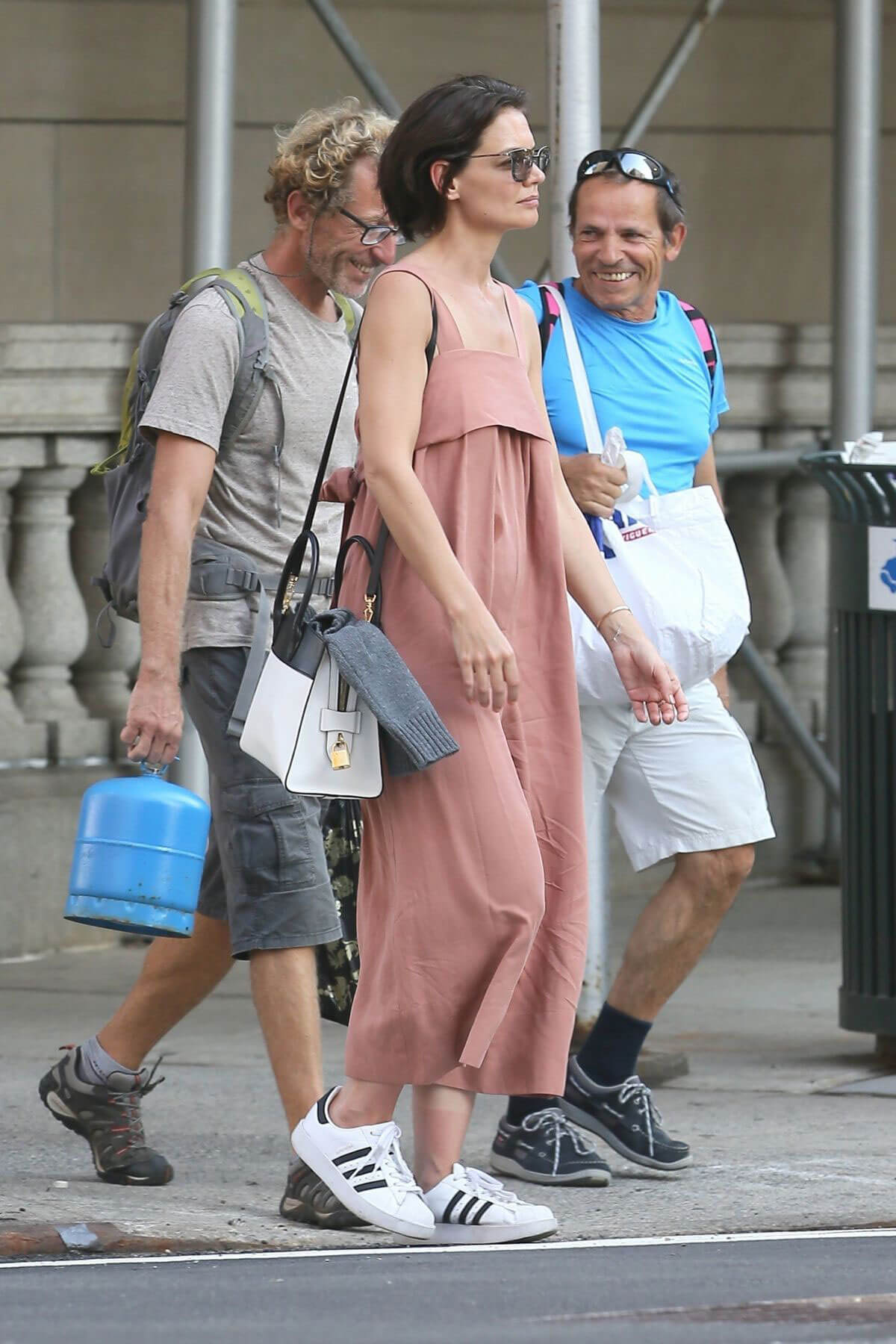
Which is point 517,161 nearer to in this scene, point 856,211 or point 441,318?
Result: point 441,318

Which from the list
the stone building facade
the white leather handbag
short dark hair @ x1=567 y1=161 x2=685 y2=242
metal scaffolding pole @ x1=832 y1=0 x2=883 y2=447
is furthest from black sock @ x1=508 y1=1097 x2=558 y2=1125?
metal scaffolding pole @ x1=832 y1=0 x2=883 y2=447

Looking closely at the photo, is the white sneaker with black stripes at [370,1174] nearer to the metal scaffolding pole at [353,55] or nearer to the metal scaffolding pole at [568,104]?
the metal scaffolding pole at [568,104]

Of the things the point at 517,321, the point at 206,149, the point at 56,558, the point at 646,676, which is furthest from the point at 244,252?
the point at 646,676

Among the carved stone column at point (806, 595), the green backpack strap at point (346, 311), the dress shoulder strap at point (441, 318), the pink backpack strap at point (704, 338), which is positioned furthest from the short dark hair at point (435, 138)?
the carved stone column at point (806, 595)

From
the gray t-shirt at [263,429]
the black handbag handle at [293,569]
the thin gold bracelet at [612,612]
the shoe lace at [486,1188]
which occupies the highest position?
the gray t-shirt at [263,429]

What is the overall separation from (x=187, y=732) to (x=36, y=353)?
1.22 m

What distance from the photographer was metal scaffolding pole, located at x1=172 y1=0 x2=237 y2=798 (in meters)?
8.23

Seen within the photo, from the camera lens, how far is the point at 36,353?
846 cm

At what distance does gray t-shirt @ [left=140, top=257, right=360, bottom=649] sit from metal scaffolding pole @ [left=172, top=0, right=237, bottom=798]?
9.60ft

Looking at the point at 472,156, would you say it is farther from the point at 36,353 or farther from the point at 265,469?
the point at 36,353

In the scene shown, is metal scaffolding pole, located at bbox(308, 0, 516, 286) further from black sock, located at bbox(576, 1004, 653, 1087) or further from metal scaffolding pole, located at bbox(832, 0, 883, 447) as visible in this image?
black sock, located at bbox(576, 1004, 653, 1087)

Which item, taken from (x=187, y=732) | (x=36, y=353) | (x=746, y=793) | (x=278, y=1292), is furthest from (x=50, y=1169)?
(x=36, y=353)

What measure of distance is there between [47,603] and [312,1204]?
12.9 feet

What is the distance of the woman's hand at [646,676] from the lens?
4840 mm
